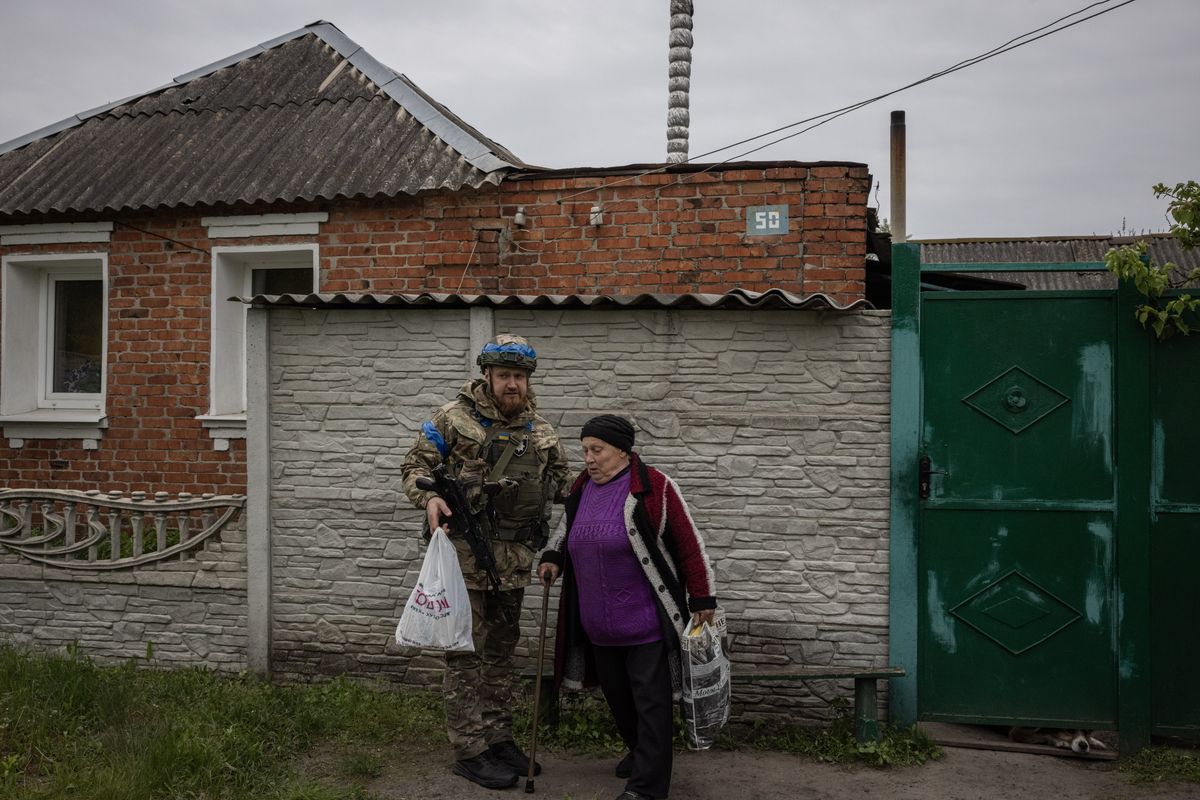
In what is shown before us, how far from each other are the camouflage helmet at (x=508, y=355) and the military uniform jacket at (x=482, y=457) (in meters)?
0.15

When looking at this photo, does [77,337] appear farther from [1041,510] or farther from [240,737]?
[1041,510]

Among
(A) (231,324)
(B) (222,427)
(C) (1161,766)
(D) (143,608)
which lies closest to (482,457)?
(D) (143,608)

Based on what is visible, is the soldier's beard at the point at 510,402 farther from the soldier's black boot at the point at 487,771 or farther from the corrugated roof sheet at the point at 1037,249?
the corrugated roof sheet at the point at 1037,249

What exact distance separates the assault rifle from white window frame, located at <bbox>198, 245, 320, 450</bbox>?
3789mm

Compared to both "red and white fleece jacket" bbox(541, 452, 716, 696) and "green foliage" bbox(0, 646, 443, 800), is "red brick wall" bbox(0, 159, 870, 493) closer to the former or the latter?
"green foliage" bbox(0, 646, 443, 800)

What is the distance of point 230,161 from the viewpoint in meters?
7.73

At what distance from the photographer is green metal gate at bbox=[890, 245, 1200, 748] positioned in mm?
4453

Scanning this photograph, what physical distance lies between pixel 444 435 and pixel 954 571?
260 centimetres

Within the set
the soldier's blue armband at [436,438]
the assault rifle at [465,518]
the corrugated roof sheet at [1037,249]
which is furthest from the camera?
the corrugated roof sheet at [1037,249]

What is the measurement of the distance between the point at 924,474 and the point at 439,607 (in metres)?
2.46

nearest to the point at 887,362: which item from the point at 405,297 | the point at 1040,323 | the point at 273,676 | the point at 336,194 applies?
the point at 1040,323

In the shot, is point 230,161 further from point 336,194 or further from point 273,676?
point 273,676

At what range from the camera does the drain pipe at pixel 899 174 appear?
505cm

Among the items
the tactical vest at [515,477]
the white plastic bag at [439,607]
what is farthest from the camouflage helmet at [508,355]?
the white plastic bag at [439,607]
